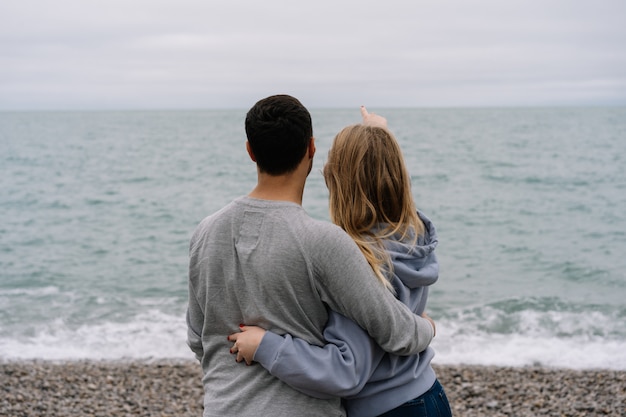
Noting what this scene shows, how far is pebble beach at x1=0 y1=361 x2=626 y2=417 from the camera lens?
6.41 m

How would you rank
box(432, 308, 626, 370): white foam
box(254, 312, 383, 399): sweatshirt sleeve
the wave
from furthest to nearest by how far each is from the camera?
the wave
box(432, 308, 626, 370): white foam
box(254, 312, 383, 399): sweatshirt sleeve

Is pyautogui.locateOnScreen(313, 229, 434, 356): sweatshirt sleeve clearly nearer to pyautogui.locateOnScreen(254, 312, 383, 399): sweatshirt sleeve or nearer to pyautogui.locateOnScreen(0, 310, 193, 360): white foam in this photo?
pyautogui.locateOnScreen(254, 312, 383, 399): sweatshirt sleeve

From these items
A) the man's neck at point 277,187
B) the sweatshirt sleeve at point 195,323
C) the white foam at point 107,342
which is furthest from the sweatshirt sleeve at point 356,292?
the white foam at point 107,342

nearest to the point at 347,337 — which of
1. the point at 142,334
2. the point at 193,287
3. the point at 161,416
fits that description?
the point at 193,287

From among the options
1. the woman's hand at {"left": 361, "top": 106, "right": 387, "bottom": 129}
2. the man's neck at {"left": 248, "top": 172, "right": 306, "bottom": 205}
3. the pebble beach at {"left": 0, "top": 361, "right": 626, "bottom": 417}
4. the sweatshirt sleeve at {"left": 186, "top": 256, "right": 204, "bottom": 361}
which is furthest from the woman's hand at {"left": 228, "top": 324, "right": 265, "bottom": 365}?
the pebble beach at {"left": 0, "top": 361, "right": 626, "bottom": 417}

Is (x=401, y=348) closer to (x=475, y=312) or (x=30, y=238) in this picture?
(x=475, y=312)

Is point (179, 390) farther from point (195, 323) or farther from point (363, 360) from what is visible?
point (363, 360)

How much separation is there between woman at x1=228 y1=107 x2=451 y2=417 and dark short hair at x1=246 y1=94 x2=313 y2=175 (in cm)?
28

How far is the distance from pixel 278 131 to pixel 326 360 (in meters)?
0.69

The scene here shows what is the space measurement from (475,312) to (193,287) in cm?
907

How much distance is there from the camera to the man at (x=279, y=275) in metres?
1.99

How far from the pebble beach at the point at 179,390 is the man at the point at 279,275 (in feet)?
15.2

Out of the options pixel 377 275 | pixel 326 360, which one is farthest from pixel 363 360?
pixel 377 275

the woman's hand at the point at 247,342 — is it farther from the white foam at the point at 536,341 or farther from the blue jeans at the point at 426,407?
the white foam at the point at 536,341
